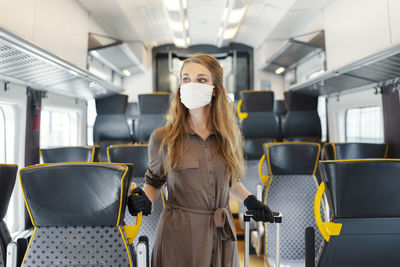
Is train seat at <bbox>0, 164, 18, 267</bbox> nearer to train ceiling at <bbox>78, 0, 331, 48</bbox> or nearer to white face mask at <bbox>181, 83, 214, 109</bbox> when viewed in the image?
white face mask at <bbox>181, 83, 214, 109</bbox>

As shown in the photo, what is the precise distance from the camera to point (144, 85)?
8523 mm

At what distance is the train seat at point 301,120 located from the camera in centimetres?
452

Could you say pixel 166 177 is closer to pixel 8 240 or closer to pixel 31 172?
pixel 31 172

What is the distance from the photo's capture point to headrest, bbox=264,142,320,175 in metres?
2.57

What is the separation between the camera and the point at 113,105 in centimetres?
463

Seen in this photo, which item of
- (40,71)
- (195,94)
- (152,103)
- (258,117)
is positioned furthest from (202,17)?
(195,94)

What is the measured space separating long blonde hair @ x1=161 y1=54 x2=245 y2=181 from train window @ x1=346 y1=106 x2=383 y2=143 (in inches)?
114

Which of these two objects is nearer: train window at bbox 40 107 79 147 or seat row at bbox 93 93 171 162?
train window at bbox 40 107 79 147

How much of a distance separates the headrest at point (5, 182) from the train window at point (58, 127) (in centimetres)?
263

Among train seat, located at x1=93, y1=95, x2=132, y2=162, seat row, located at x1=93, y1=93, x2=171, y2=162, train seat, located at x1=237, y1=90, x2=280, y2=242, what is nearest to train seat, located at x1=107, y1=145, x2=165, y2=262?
seat row, located at x1=93, y1=93, x2=171, y2=162

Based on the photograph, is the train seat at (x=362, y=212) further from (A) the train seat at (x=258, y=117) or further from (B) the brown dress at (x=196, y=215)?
(A) the train seat at (x=258, y=117)

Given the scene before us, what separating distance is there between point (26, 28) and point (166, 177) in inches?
92.5

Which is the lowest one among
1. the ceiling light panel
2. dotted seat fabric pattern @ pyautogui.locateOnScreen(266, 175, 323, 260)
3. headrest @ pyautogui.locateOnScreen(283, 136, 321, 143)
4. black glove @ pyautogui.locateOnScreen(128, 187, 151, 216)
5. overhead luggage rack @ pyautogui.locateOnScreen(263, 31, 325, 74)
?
dotted seat fabric pattern @ pyautogui.locateOnScreen(266, 175, 323, 260)

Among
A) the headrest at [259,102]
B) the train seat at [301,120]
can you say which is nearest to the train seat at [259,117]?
the headrest at [259,102]
